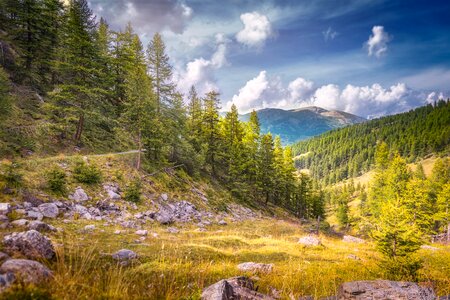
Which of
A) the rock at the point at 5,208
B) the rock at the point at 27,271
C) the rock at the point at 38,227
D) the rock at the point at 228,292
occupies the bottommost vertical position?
the rock at the point at 228,292

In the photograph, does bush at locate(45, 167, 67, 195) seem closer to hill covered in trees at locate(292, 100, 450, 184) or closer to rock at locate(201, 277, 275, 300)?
rock at locate(201, 277, 275, 300)

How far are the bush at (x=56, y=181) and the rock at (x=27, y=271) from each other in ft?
39.1

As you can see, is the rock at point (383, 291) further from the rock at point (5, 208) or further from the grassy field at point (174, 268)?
the rock at point (5, 208)

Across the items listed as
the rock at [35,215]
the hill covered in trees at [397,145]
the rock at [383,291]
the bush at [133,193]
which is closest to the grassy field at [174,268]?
the rock at [383,291]

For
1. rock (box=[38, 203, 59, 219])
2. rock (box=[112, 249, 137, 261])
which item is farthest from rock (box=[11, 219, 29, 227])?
rock (box=[112, 249, 137, 261])

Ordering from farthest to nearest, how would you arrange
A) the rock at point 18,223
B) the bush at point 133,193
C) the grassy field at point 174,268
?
the bush at point 133,193, the rock at point 18,223, the grassy field at point 174,268

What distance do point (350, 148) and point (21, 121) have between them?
197693 millimetres

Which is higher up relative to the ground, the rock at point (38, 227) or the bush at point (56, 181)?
the bush at point (56, 181)

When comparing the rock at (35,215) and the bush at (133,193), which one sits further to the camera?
the bush at (133,193)

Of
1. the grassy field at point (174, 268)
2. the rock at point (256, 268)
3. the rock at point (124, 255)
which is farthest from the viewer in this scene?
the rock at point (256, 268)

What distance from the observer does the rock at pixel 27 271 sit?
3082mm

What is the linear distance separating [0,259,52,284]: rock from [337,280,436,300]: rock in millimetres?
5913

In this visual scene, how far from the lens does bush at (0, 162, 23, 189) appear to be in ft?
37.5

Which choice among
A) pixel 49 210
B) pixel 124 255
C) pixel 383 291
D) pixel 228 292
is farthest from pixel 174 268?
pixel 49 210
